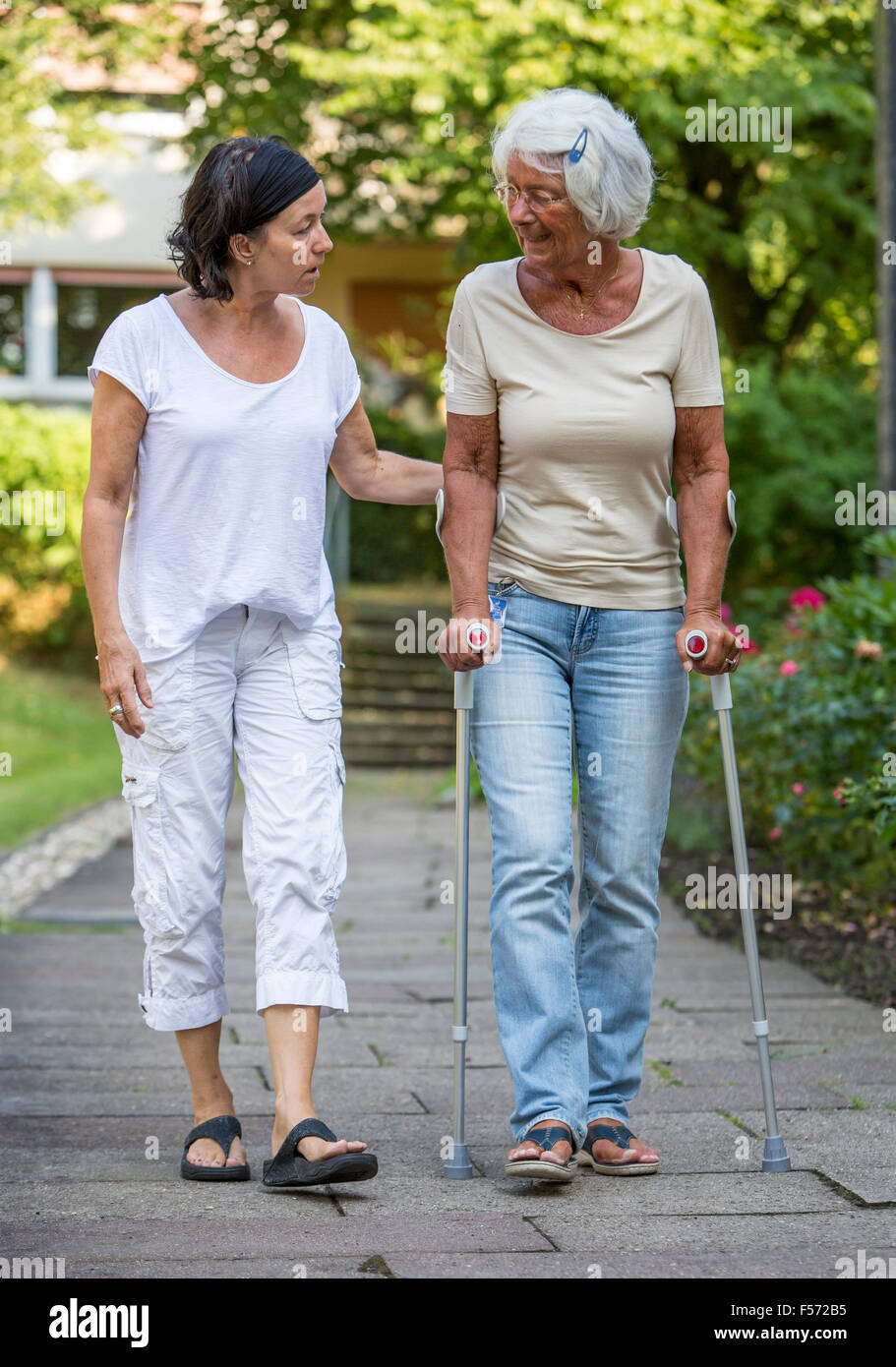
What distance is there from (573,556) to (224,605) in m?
0.67

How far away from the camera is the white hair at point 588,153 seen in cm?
316

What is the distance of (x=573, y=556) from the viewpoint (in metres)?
3.34

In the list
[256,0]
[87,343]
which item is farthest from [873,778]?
[87,343]

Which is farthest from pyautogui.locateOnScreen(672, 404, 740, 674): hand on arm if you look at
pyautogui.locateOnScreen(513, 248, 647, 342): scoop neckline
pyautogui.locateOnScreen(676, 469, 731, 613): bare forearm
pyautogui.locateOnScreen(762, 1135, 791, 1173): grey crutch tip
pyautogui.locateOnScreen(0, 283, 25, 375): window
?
pyautogui.locateOnScreen(0, 283, 25, 375): window

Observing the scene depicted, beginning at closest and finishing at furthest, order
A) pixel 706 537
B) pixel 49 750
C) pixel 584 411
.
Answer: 1. pixel 584 411
2. pixel 706 537
3. pixel 49 750

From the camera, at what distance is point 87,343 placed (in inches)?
797

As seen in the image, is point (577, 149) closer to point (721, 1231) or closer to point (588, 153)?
point (588, 153)

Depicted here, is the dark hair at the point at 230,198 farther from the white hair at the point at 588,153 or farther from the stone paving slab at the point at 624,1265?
the stone paving slab at the point at 624,1265

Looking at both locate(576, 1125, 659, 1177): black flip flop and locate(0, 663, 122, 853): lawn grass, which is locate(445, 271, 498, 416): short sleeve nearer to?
locate(576, 1125, 659, 1177): black flip flop

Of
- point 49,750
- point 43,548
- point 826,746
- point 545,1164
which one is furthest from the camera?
point 43,548

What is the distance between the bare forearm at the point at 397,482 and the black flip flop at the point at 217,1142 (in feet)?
4.26

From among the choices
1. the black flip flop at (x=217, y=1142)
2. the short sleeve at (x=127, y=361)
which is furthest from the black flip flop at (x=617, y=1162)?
the short sleeve at (x=127, y=361)

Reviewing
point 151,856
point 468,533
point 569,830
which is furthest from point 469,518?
point 151,856
